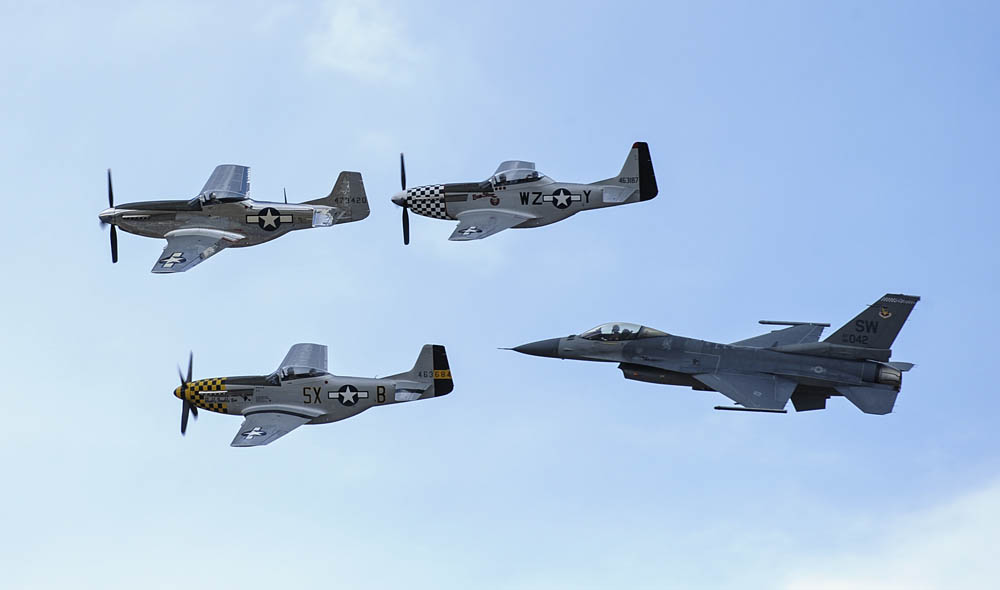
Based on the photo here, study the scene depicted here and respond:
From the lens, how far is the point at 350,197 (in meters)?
42.1

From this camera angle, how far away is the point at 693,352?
3769cm

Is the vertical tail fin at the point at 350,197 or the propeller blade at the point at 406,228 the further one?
the propeller blade at the point at 406,228

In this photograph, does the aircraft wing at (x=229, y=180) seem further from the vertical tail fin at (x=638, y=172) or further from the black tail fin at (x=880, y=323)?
the black tail fin at (x=880, y=323)

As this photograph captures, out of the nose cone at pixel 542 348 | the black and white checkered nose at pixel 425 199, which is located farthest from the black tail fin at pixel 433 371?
the black and white checkered nose at pixel 425 199

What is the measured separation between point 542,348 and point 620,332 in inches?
85.6

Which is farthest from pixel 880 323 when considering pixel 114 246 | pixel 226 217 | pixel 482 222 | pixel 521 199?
pixel 114 246

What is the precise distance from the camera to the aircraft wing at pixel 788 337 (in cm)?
3838

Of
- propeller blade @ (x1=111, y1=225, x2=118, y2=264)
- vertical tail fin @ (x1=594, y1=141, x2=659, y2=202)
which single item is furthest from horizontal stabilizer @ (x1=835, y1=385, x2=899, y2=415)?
propeller blade @ (x1=111, y1=225, x2=118, y2=264)

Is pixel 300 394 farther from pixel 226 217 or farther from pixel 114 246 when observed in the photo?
pixel 114 246

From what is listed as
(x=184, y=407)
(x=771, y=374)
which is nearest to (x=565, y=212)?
(x=771, y=374)

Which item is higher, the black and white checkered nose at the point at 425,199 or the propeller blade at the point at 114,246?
the black and white checkered nose at the point at 425,199

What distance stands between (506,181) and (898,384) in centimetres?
1330

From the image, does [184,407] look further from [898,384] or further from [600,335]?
[898,384]

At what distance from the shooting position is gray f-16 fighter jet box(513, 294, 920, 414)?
36.8 m
